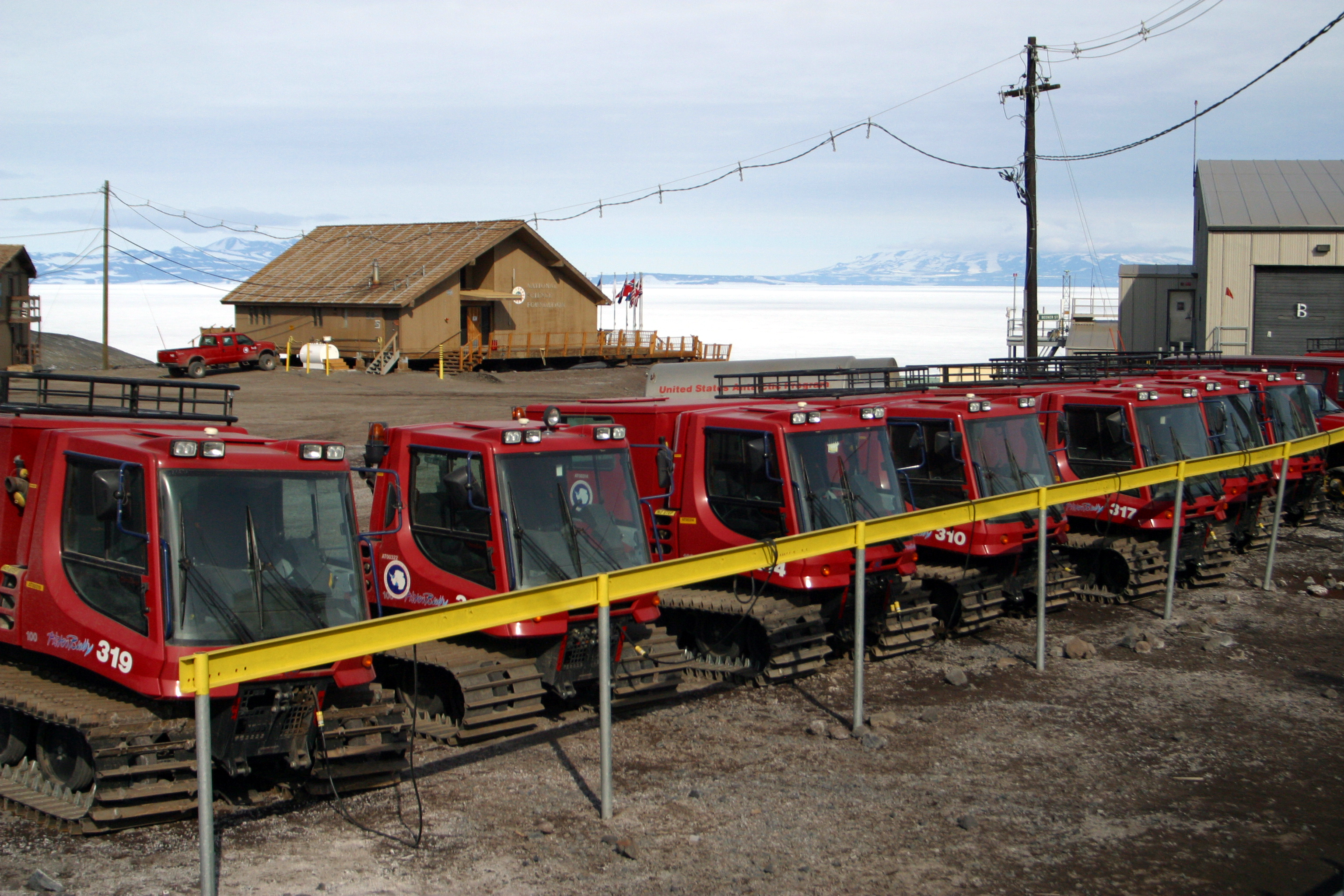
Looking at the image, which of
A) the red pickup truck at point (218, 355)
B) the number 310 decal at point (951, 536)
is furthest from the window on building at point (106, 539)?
the red pickup truck at point (218, 355)

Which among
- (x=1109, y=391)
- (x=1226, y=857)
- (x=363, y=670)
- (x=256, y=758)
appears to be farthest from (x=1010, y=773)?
(x=1109, y=391)

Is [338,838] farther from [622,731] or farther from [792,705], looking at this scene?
[792,705]

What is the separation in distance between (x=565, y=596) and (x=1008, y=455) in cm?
723

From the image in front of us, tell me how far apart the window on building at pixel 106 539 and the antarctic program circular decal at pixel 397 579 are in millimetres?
2619

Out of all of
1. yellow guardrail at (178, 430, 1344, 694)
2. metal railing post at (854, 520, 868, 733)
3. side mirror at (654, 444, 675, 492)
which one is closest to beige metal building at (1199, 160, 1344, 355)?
yellow guardrail at (178, 430, 1344, 694)

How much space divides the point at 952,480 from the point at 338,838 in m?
7.90

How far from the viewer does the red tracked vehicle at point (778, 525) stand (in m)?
10.4

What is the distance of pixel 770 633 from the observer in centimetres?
1015

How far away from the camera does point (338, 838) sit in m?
6.94

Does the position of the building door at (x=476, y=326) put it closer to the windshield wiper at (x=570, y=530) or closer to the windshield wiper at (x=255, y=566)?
the windshield wiper at (x=570, y=530)

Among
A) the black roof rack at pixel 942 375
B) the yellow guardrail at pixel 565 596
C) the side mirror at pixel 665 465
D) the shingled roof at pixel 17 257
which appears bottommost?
the yellow guardrail at pixel 565 596

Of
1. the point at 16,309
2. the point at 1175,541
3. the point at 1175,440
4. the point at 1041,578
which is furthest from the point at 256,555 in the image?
the point at 16,309

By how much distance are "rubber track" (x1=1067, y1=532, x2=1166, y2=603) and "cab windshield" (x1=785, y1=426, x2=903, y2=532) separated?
11.9 feet

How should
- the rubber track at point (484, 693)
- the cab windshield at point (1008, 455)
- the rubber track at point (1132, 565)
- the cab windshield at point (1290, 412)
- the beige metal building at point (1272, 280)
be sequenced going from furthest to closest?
1. the beige metal building at point (1272, 280)
2. the cab windshield at point (1290, 412)
3. the rubber track at point (1132, 565)
4. the cab windshield at point (1008, 455)
5. the rubber track at point (484, 693)
